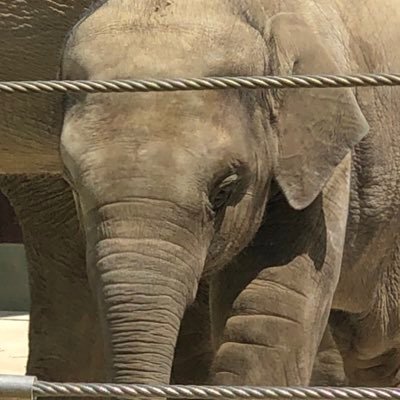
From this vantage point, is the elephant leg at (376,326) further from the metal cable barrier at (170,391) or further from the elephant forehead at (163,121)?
the metal cable barrier at (170,391)

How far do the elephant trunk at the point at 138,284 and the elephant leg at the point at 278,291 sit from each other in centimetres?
25

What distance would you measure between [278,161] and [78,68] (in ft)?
1.03

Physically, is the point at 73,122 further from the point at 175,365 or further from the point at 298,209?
the point at 175,365

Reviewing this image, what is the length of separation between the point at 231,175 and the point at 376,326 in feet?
2.98

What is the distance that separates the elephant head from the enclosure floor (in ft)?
6.26

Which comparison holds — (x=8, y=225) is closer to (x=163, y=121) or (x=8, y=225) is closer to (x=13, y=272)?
(x=13, y=272)

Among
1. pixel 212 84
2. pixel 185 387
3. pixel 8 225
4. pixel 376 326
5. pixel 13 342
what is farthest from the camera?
pixel 8 225

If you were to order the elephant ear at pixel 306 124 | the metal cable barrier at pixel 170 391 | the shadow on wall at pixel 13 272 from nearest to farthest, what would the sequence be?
the metal cable barrier at pixel 170 391, the elephant ear at pixel 306 124, the shadow on wall at pixel 13 272

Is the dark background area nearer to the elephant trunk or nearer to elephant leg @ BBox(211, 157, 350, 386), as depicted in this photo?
elephant leg @ BBox(211, 157, 350, 386)

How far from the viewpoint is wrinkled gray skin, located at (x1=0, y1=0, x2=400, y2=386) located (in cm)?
221

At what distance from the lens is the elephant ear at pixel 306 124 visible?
2414 millimetres

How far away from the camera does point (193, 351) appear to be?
3154mm

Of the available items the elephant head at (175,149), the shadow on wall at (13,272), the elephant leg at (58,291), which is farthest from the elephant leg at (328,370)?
the shadow on wall at (13,272)

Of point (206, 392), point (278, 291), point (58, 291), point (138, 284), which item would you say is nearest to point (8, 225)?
point (58, 291)
